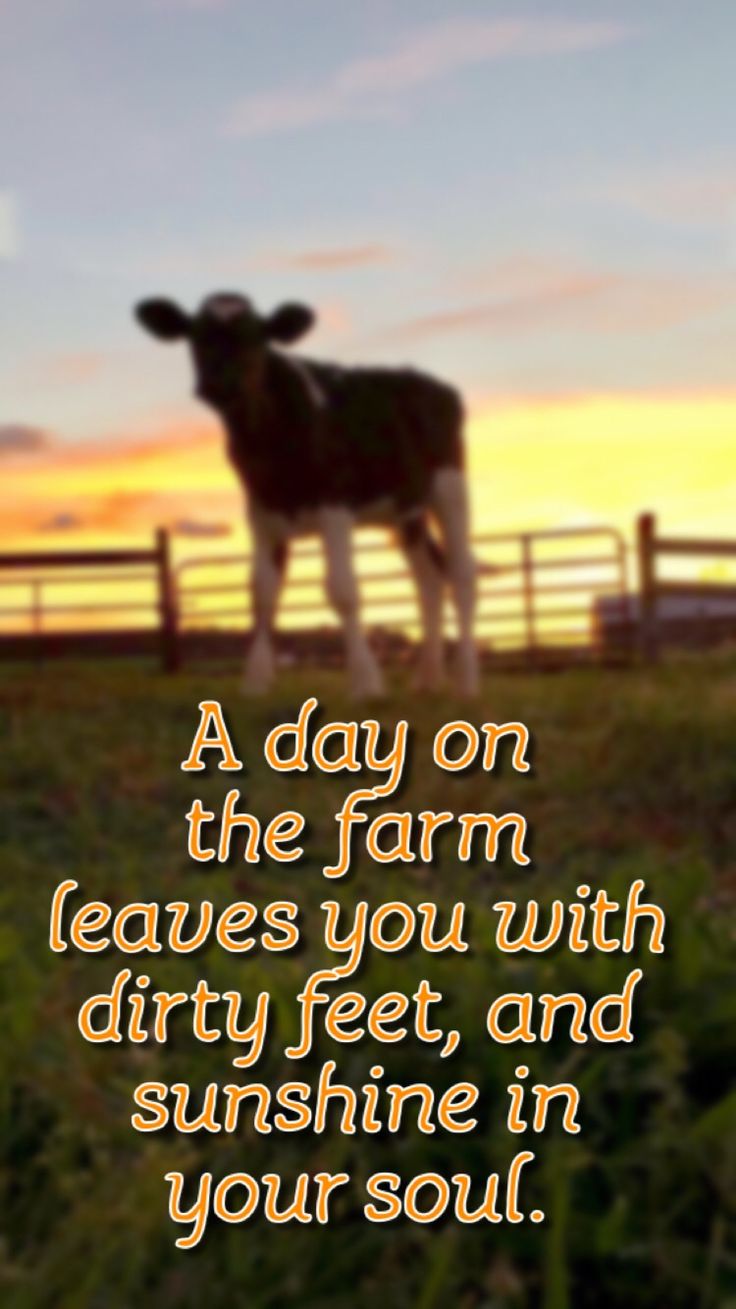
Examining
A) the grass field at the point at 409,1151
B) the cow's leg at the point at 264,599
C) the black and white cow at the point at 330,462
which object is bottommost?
the grass field at the point at 409,1151

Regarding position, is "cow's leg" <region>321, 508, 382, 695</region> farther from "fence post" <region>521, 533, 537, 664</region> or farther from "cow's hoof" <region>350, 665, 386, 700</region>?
"fence post" <region>521, 533, 537, 664</region>

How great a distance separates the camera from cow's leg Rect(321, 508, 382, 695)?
9266 millimetres

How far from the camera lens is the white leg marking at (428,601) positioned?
10.5 meters

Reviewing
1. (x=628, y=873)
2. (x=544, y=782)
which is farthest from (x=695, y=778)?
(x=628, y=873)

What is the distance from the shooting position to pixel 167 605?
48.8ft

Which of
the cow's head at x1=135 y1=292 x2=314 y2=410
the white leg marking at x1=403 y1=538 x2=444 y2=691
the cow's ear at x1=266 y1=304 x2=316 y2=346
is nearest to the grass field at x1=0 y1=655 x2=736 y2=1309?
the cow's head at x1=135 y1=292 x2=314 y2=410

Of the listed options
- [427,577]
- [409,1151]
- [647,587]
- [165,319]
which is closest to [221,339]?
[165,319]

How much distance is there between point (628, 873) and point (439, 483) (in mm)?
7161

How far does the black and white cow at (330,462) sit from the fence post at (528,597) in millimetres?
5447

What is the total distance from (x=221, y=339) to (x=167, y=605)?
6008 mm

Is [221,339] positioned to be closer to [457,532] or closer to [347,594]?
[347,594]

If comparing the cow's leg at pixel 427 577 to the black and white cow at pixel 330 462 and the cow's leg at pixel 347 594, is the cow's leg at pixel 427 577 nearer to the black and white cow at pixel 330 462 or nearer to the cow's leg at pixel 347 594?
the black and white cow at pixel 330 462

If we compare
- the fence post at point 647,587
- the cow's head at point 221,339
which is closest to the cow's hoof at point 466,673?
the cow's head at point 221,339

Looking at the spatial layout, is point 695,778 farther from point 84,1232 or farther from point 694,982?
point 84,1232
